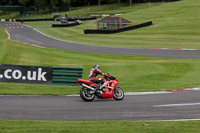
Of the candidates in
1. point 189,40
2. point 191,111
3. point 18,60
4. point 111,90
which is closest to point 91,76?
point 111,90

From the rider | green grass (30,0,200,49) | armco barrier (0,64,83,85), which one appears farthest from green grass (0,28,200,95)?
green grass (30,0,200,49)

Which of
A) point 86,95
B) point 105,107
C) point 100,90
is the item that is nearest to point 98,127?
point 105,107

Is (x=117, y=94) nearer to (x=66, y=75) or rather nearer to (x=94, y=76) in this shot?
(x=94, y=76)

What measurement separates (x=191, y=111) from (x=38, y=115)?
5.84 metres

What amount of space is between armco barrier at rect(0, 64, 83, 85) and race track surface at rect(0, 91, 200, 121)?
354cm

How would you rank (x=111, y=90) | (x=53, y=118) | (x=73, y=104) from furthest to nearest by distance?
(x=111, y=90)
(x=73, y=104)
(x=53, y=118)

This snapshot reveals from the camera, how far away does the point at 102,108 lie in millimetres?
13641

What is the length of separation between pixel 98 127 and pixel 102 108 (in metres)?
3.31

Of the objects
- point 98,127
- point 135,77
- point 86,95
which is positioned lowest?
point 135,77

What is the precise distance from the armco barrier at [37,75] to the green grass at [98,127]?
8.70 meters

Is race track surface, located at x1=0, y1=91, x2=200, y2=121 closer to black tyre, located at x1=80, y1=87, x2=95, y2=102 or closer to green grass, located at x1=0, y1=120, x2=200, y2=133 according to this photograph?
black tyre, located at x1=80, y1=87, x2=95, y2=102

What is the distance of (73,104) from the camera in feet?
47.8

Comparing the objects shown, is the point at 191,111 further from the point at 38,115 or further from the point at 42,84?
the point at 42,84

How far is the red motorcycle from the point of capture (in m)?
15.2
